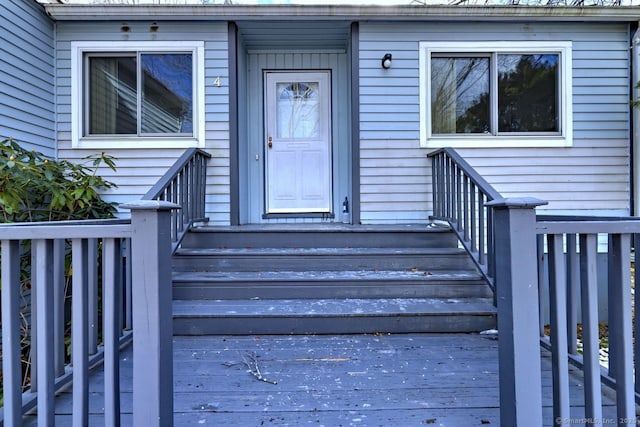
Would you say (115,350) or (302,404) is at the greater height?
(115,350)

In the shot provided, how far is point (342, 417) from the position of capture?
5.75ft

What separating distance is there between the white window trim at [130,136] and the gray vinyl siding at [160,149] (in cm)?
5

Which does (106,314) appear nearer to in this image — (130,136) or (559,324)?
(559,324)

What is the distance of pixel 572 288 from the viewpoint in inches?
76.4

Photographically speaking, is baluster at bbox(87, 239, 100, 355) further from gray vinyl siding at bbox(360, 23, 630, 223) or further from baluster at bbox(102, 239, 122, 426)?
gray vinyl siding at bbox(360, 23, 630, 223)

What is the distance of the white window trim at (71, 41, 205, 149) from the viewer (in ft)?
13.6

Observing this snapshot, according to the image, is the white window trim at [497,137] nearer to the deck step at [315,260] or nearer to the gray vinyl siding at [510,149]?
the gray vinyl siding at [510,149]

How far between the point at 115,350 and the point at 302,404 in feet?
2.87

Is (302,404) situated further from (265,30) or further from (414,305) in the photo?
(265,30)

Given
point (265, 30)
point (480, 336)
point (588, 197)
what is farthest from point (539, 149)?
point (265, 30)

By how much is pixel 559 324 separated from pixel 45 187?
13.0ft

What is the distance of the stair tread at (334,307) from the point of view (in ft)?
8.88

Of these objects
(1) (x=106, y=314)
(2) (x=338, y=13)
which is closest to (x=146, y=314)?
(1) (x=106, y=314)

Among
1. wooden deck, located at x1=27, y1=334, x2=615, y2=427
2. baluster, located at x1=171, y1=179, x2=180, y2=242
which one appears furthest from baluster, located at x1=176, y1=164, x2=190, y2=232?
wooden deck, located at x1=27, y1=334, x2=615, y2=427
